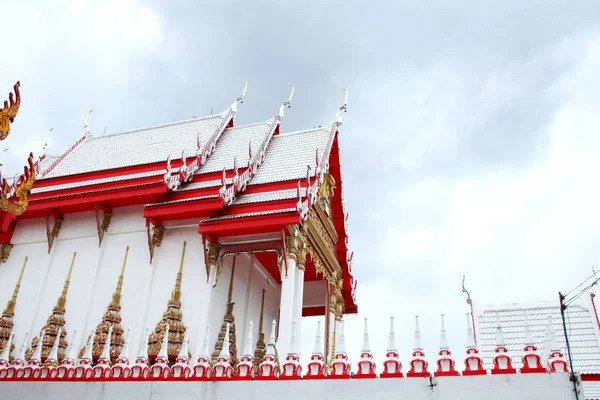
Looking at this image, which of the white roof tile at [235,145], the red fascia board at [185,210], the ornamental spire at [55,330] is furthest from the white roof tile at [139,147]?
the ornamental spire at [55,330]

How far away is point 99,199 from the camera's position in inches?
552

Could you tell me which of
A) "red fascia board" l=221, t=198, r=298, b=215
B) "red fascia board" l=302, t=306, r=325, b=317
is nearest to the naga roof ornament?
"red fascia board" l=221, t=198, r=298, b=215

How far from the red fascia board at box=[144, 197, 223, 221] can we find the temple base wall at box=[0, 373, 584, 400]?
424 cm

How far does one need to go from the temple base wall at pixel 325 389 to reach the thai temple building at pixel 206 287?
0.02 metres

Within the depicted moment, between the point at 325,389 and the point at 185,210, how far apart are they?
19.3 feet

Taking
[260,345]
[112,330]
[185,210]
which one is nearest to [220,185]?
[185,210]

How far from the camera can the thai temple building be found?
333 inches

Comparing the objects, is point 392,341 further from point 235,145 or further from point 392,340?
point 235,145

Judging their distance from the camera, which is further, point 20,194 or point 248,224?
point 248,224

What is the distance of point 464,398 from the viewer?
25.2 ft

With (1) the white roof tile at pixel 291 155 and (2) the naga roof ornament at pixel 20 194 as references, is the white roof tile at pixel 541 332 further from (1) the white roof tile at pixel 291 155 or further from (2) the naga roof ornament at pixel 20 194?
(2) the naga roof ornament at pixel 20 194

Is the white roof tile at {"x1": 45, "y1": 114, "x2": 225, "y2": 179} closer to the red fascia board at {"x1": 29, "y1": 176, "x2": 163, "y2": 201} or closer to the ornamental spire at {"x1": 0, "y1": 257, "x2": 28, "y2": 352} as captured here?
the red fascia board at {"x1": 29, "y1": 176, "x2": 163, "y2": 201}

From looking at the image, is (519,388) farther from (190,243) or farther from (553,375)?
(190,243)

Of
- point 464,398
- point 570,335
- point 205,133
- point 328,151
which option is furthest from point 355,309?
point 464,398
